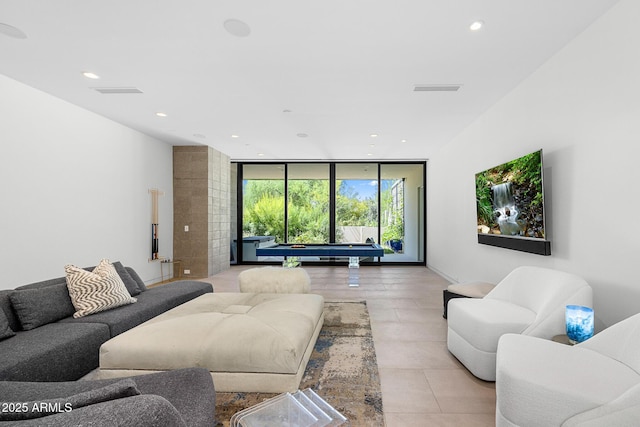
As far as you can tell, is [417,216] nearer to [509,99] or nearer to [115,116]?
[509,99]

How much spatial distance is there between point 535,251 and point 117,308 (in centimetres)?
438

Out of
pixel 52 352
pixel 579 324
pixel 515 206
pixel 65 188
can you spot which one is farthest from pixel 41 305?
pixel 515 206

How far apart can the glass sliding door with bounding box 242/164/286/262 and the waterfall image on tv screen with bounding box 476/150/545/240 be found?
565 cm

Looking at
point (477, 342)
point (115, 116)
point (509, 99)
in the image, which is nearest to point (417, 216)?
point (509, 99)

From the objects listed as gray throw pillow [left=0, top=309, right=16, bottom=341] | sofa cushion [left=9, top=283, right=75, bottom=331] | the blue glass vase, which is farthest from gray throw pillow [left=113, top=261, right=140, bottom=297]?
the blue glass vase

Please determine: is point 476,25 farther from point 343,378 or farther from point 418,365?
point 343,378

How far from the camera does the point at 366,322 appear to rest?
3834mm

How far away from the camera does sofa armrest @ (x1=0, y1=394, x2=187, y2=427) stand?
28.9 inches

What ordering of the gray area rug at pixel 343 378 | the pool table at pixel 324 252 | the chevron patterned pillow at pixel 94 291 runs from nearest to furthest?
the gray area rug at pixel 343 378, the chevron patterned pillow at pixel 94 291, the pool table at pixel 324 252

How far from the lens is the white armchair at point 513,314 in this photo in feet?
7.78

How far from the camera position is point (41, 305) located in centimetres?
268

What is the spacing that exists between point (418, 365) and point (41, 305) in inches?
133

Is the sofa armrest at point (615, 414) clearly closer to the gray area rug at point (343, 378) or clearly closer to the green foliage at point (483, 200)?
the gray area rug at point (343, 378)

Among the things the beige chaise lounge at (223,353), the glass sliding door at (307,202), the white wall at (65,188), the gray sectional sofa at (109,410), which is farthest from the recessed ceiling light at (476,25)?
the glass sliding door at (307,202)
